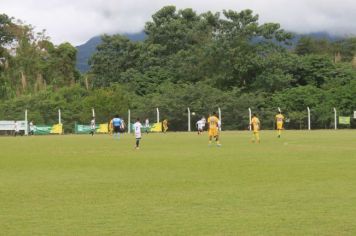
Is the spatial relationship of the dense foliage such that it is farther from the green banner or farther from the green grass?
the green grass

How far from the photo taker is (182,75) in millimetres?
77438

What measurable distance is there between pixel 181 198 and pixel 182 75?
65601mm

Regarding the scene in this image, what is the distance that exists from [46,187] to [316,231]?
712 cm

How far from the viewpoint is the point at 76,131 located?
61.4 metres

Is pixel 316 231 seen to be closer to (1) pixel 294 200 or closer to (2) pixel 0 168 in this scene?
(1) pixel 294 200

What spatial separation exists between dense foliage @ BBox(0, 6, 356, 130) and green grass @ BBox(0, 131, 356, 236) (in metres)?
44.0

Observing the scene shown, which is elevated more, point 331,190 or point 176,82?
point 176,82

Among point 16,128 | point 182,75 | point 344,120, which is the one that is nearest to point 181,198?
point 16,128

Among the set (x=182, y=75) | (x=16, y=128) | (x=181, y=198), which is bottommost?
(x=181, y=198)

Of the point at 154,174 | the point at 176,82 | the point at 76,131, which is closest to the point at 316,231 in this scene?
the point at 154,174

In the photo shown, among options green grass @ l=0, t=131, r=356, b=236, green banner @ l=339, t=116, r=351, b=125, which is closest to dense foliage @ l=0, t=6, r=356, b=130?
green banner @ l=339, t=116, r=351, b=125

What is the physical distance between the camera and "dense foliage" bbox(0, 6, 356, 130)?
214 ft

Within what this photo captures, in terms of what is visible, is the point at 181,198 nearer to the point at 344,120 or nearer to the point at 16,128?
the point at 16,128

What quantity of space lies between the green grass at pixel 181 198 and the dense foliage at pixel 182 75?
1732 inches
